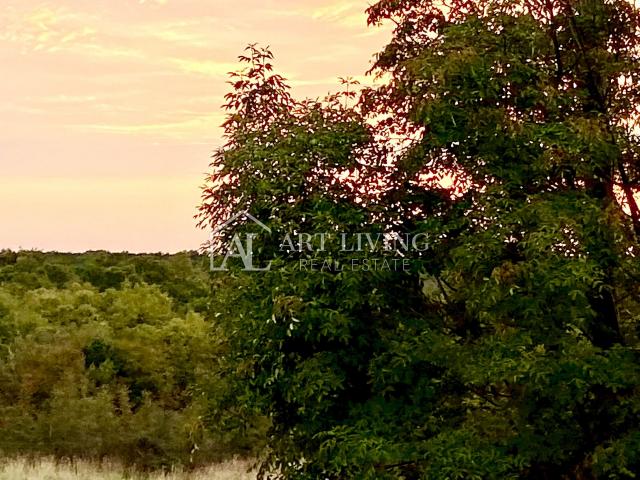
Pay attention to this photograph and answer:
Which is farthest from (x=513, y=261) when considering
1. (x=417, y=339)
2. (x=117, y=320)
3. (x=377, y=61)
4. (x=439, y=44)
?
(x=117, y=320)

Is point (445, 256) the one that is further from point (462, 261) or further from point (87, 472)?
point (87, 472)

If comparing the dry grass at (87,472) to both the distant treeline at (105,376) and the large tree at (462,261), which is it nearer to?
the distant treeline at (105,376)

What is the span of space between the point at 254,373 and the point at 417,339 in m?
2.21

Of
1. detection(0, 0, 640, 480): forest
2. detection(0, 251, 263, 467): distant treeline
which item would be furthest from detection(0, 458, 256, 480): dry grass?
detection(0, 0, 640, 480): forest

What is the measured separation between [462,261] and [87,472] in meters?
17.4

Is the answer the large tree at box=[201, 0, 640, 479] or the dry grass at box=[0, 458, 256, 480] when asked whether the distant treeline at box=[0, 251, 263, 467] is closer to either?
the dry grass at box=[0, 458, 256, 480]

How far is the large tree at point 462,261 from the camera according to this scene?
31.9ft

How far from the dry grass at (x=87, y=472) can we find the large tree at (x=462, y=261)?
9846 mm

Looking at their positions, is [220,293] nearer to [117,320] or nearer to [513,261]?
[513,261]

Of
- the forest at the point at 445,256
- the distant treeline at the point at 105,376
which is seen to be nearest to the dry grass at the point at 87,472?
the distant treeline at the point at 105,376

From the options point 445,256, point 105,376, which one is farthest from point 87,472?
point 445,256

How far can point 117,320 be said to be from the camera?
41312mm

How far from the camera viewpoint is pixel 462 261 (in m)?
9.79

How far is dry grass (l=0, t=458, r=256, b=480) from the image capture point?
70.8 feet
